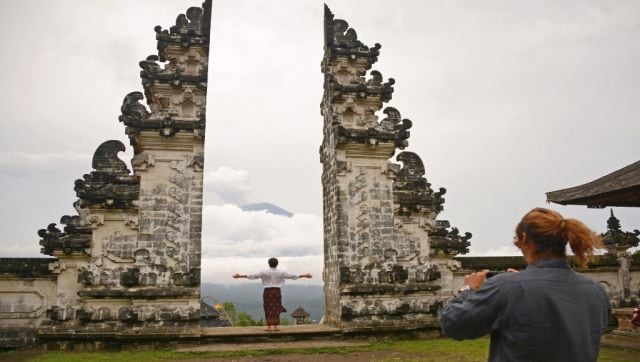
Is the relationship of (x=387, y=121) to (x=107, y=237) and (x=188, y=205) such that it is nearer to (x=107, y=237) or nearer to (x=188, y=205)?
(x=188, y=205)

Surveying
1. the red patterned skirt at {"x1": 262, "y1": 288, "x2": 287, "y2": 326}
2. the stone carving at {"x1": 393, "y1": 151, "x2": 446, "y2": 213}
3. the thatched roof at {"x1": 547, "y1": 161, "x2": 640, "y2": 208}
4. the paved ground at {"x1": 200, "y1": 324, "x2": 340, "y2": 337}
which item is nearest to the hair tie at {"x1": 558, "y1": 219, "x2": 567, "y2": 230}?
the thatched roof at {"x1": 547, "y1": 161, "x2": 640, "y2": 208}

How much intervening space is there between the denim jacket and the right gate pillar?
363 inches

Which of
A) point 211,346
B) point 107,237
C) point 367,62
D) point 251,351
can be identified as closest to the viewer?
point 251,351

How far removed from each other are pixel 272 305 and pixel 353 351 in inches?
99.2

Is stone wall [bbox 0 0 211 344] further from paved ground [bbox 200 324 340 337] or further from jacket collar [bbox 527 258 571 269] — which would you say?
jacket collar [bbox 527 258 571 269]

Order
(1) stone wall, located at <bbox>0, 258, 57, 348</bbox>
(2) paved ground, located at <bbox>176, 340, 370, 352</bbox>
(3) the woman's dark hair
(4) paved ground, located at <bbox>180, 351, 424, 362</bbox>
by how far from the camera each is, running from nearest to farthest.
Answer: (3) the woman's dark hair, (4) paved ground, located at <bbox>180, 351, 424, 362</bbox>, (2) paved ground, located at <bbox>176, 340, 370, 352</bbox>, (1) stone wall, located at <bbox>0, 258, 57, 348</bbox>

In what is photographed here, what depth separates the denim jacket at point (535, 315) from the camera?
2.66 m

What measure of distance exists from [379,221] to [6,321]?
848 cm

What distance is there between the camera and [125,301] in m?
11.1

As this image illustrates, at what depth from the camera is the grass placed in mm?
9219

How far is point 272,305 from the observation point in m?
11.9

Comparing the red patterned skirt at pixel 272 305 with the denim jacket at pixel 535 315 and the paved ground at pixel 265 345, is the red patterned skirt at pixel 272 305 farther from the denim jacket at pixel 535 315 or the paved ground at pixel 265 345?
the denim jacket at pixel 535 315

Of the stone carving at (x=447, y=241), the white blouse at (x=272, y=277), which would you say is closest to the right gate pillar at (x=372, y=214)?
the stone carving at (x=447, y=241)

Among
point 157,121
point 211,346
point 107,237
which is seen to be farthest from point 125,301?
point 157,121
